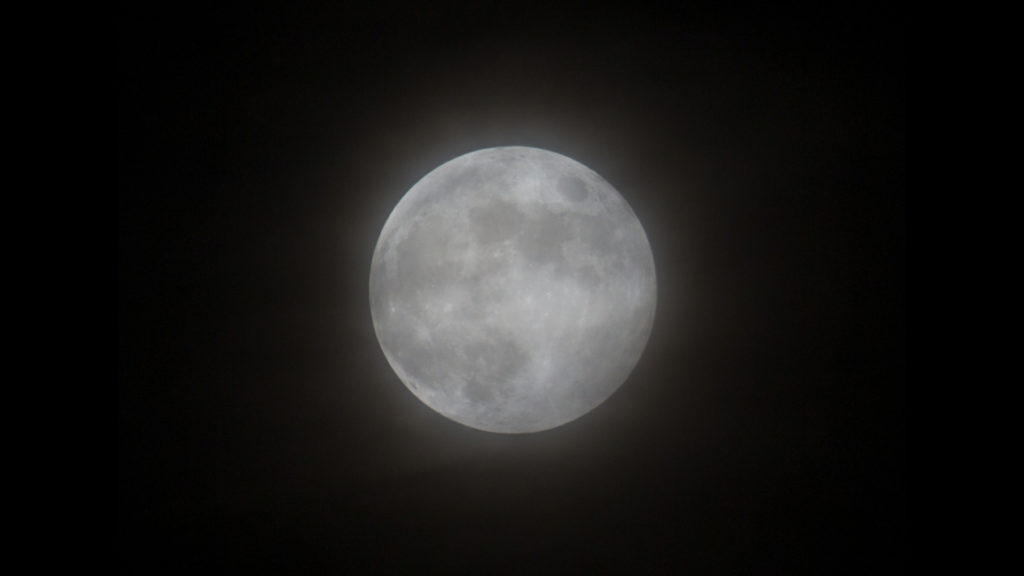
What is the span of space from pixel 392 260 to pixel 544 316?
44 cm

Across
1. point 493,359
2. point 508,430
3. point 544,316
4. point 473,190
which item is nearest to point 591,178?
point 473,190

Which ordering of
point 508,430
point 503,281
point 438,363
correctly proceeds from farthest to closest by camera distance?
point 508,430, point 438,363, point 503,281

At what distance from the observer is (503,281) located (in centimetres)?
144

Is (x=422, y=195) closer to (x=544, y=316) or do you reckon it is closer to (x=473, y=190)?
(x=473, y=190)

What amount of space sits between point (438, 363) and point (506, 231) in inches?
15.1

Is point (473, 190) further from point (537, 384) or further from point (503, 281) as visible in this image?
point (537, 384)

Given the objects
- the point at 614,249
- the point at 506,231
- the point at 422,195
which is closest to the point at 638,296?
the point at 614,249

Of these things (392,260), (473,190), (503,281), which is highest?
(473,190)

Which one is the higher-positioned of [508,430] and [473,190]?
[473,190]

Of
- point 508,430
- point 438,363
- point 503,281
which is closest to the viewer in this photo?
point 503,281

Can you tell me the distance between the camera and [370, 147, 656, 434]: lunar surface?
146 cm

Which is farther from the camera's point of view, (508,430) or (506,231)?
(508,430)

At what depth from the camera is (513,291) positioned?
4.73 feet

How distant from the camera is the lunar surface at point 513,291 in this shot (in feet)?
4.77
